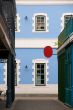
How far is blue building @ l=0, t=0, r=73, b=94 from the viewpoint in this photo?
4203 centimetres

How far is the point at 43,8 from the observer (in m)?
43.1

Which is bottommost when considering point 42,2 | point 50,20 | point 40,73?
point 40,73

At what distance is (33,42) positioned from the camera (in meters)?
42.7

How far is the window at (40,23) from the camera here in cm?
4297

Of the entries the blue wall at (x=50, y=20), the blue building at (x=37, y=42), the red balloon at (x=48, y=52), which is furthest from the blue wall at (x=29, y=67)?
the red balloon at (x=48, y=52)

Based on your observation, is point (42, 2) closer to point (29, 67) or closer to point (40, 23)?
point (40, 23)

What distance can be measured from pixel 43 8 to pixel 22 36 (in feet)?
9.89

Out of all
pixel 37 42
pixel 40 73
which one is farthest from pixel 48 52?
pixel 37 42

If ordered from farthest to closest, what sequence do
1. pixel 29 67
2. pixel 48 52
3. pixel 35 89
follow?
pixel 29 67
pixel 35 89
pixel 48 52

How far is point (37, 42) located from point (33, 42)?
341mm

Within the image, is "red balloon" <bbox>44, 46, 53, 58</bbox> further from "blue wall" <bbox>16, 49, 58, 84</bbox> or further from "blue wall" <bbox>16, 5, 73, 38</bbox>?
"blue wall" <bbox>16, 5, 73, 38</bbox>

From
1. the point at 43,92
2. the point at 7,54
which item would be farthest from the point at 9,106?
the point at 43,92

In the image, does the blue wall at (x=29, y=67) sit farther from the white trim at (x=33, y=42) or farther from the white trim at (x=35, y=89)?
the white trim at (x=33, y=42)

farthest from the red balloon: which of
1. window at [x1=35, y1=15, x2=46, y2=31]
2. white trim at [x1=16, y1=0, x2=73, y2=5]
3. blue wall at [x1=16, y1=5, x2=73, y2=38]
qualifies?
white trim at [x1=16, y1=0, x2=73, y2=5]
